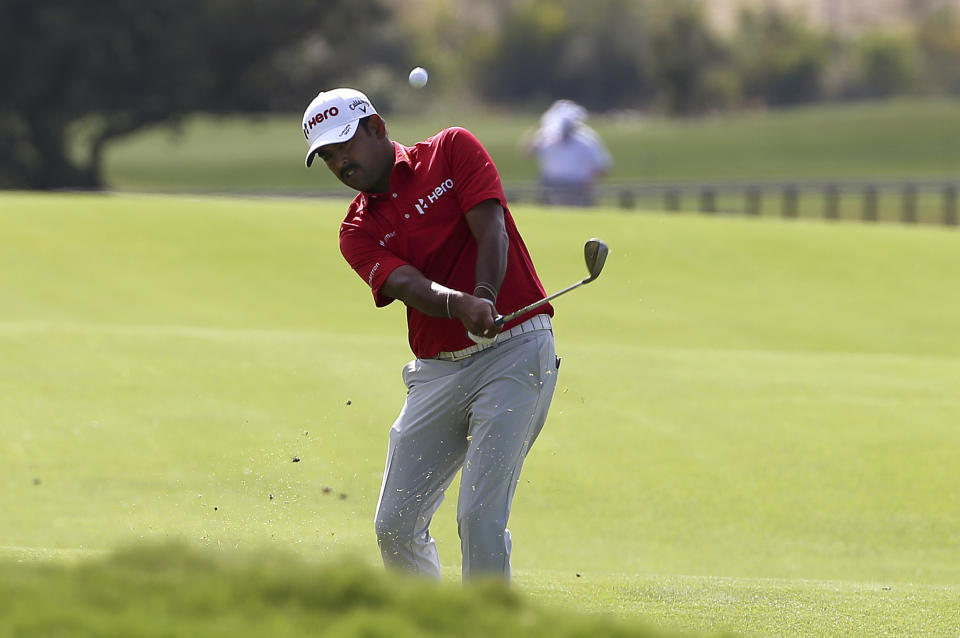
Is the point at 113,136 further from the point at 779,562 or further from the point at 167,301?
the point at 779,562

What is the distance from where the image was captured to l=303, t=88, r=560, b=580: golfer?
5035 mm

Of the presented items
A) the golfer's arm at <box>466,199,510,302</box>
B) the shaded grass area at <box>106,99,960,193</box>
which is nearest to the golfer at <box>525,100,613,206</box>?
the golfer's arm at <box>466,199,510,302</box>

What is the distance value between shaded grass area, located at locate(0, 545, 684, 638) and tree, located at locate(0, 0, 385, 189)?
119ft

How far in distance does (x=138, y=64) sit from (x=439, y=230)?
117 feet

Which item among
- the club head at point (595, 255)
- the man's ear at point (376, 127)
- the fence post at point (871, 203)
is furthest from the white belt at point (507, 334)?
the fence post at point (871, 203)

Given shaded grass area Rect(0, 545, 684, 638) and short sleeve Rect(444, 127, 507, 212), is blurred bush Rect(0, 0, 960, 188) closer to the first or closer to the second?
short sleeve Rect(444, 127, 507, 212)

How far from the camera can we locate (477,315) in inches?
190

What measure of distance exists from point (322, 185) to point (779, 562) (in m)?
52.5

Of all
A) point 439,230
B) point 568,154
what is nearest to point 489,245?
point 439,230

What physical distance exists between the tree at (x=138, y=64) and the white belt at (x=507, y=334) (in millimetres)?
34059

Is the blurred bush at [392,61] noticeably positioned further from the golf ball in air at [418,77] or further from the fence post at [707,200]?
the golf ball in air at [418,77]

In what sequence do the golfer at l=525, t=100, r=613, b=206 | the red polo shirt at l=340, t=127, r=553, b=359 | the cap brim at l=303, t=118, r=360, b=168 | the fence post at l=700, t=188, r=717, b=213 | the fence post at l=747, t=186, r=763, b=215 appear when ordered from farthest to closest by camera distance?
the fence post at l=747, t=186, r=763, b=215, the fence post at l=700, t=188, r=717, b=213, the golfer at l=525, t=100, r=613, b=206, the red polo shirt at l=340, t=127, r=553, b=359, the cap brim at l=303, t=118, r=360, b=168

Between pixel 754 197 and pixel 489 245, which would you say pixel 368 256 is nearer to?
pixel 489 245

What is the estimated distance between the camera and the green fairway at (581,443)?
7.16m
